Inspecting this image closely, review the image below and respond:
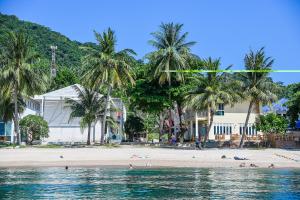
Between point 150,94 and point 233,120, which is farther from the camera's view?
point 233,120

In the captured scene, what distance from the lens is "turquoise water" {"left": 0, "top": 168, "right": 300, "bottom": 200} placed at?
69.2ft

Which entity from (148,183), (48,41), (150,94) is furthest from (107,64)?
(48,41)

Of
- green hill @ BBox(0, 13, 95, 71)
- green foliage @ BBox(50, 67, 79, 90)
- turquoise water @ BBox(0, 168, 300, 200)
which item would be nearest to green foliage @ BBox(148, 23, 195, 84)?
turquoise water @ BBox(0, 168, 300, 200)

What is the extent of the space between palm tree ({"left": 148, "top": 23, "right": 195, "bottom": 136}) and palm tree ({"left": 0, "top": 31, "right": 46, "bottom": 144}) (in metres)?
14.2

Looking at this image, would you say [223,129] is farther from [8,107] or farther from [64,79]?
[64,79]

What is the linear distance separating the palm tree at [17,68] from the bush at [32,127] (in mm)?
3815

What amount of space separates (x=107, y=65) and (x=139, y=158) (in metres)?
14.6

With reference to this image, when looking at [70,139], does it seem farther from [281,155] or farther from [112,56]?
[281,155]

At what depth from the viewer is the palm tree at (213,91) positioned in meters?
47.2

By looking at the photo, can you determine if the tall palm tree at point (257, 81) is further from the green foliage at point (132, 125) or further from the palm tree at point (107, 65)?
the green foliage at point (132, 125)

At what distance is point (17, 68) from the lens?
154 feet

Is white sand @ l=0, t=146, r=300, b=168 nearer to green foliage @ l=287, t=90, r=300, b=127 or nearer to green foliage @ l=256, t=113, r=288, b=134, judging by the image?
green foliage @ l=256, t=113, r=288, b=134

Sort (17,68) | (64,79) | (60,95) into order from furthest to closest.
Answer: (64,79), (60,95), (17,68)

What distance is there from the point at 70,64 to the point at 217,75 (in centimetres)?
8071
